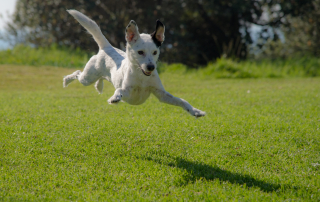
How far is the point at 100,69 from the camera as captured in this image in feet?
17.7

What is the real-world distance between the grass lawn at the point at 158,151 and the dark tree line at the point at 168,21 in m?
9.35

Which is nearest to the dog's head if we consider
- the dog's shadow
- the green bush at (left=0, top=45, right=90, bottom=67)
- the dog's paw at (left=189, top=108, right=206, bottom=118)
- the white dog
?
the white dog

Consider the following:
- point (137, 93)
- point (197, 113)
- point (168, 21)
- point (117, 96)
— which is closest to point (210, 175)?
point (197, 113)

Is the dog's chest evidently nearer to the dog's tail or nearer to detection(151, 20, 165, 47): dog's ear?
detection(151, 20, 165, 47): dog's ear

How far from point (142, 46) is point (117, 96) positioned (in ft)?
2.47

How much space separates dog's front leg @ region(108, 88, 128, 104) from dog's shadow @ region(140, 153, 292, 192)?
1.12 metres

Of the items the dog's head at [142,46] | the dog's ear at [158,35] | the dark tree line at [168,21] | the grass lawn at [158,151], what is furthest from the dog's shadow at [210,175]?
the dark tree line at [168,21]

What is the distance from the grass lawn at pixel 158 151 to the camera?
390cm

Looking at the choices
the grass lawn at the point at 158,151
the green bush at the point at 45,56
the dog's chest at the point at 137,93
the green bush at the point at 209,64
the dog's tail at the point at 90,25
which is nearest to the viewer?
the grass lawn at the point at 158,151

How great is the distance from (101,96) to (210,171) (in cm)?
574

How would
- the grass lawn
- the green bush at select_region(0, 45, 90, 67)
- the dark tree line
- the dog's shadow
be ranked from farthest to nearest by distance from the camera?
the dark tree line, the green bush at select_region(0, 45, 90, 67), the dog's shadow, the grass lawn

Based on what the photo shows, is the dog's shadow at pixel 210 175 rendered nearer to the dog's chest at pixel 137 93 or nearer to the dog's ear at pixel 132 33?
the dog's chest at pixel 137 93

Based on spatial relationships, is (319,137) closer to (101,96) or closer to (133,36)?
(133,36)

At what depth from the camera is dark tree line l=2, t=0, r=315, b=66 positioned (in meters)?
16.8
